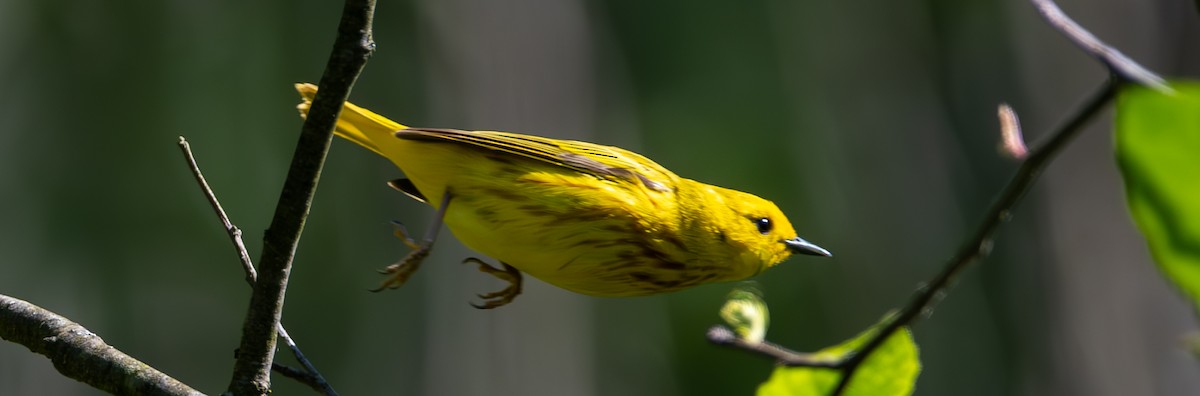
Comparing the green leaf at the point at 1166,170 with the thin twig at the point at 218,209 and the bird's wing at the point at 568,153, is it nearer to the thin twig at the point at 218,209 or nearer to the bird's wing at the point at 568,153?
the thin twig at the point at 218,209

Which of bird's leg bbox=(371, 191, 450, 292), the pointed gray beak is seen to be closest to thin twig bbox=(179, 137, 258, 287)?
bird's leg bbox=(371, 191, 450, 292)

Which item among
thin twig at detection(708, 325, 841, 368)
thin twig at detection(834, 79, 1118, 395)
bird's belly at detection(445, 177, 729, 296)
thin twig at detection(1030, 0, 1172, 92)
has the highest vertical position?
thin twig at detection(1030, 0, 1172, 92)

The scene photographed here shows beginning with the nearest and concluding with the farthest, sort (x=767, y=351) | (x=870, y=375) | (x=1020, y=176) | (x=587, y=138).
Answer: (x=1020, y=176) < (x=767, y=351) < (x=870, y=375) < (x=587, y=138)

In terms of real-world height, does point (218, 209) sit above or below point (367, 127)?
above

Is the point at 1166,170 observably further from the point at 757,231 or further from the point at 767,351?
the point at 757,231

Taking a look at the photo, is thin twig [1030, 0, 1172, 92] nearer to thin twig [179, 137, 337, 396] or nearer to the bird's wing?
thin twig [179, 137, 337, 396]

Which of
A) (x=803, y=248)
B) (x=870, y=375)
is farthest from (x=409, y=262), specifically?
(x=870, y=375)
